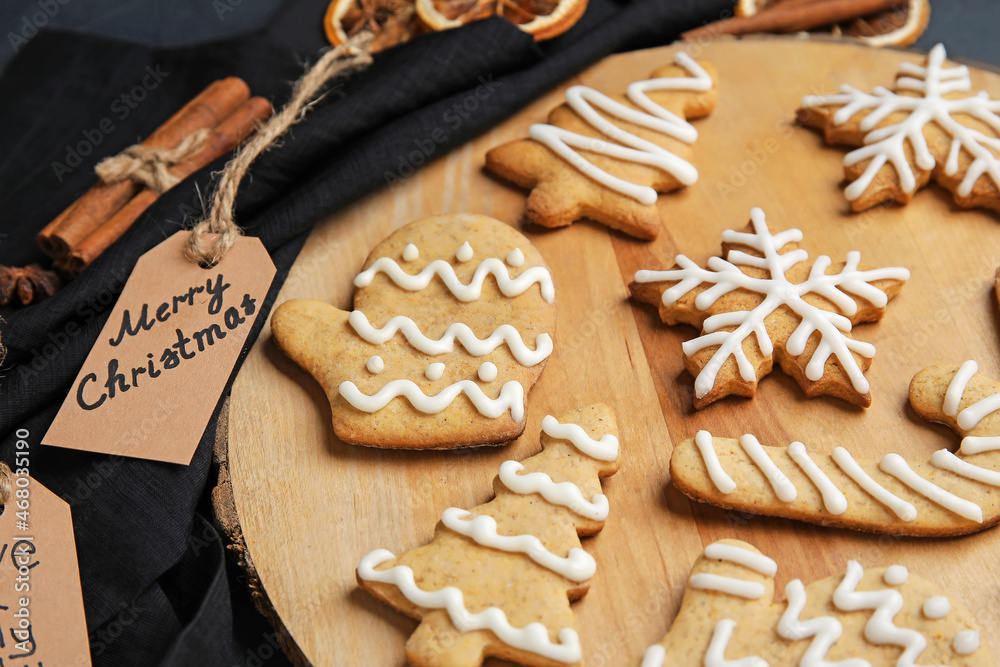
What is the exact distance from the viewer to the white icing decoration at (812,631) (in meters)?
1.74

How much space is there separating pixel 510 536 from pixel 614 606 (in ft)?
0.96

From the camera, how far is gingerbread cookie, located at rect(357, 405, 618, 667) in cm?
181

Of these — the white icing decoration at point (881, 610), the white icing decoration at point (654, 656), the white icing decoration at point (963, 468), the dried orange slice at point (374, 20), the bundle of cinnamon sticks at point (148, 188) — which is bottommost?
the white icing decoration at point (963, 468)

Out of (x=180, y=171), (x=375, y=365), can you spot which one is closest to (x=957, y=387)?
(x=375, y=365)

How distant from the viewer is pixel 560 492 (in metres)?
1.98

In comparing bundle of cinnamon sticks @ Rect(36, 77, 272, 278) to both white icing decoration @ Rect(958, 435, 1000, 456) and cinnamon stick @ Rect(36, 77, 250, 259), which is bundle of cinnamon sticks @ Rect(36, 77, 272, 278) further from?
white icing decoration @ Rect(958, 435, 1000, 456)

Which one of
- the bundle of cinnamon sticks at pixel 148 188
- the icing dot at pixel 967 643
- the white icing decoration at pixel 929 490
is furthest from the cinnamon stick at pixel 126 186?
the icing dot at pixel 967 643

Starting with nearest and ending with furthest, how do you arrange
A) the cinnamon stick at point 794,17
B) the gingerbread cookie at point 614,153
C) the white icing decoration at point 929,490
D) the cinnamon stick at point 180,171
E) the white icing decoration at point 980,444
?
the white icing decoration at point 929,490 → the white icing decoration at point 980,444 → the gingerbread cookie at point 614,153 → the cinnamon stick at point 180,171 → the cinnamon stick at point 794,17

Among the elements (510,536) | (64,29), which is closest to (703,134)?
(510,536)

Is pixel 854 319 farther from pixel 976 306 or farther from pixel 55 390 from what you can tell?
pixel 55 390

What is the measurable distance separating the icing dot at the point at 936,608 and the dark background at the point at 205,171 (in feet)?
5.26

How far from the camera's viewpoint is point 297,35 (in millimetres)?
3449

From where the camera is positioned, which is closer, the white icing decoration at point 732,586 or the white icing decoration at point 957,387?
the white icing decoration at point 732,586

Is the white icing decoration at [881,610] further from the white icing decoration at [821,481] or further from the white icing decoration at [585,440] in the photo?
the white icing decoration at [585,440]
